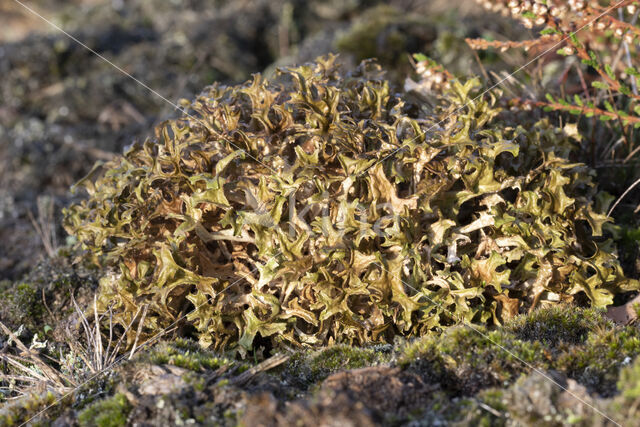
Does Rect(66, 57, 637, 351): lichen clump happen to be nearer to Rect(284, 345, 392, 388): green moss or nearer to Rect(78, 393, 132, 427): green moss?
Rect(284, 345, 392, 388): green moss

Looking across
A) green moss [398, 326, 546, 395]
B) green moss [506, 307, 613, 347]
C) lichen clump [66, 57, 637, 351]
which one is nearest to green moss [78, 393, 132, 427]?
lichen clump [66, 57, 637, 351]

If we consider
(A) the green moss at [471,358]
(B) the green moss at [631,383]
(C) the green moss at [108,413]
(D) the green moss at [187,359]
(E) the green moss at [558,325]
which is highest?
(C) the green moss at [108,413]

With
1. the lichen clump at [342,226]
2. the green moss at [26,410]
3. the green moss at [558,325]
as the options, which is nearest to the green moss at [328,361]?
the lichen clump at [342,226]

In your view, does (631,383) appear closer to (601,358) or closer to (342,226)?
(601,358)

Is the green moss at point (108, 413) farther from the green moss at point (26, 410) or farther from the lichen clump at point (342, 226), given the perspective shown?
the lichen clump at point (342, 226)

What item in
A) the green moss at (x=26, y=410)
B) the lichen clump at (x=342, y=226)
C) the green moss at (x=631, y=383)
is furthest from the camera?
the lichen clump at (x=342, y=226)

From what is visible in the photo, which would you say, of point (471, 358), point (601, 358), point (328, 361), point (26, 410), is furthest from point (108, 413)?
point (601, 358)

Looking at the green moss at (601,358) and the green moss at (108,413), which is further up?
the green moss at (108,413)
